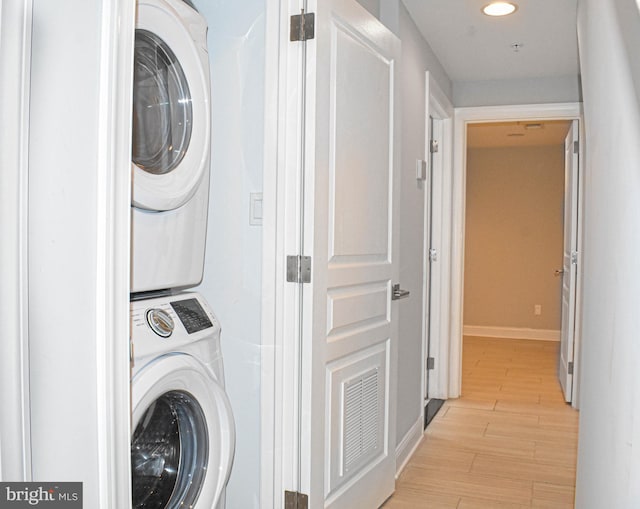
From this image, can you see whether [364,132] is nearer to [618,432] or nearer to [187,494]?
[187,494]

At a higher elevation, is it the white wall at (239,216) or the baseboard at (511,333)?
the white wall at (239,216)

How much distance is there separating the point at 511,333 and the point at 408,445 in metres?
4.22

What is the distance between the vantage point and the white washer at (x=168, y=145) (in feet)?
5.13

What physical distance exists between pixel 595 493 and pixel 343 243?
1.17 m

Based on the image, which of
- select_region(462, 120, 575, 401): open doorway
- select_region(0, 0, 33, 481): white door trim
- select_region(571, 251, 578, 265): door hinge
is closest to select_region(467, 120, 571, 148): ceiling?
select_region(462, 120, 575, 401): open doorway

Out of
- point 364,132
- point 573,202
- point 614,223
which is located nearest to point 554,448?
point 573,202

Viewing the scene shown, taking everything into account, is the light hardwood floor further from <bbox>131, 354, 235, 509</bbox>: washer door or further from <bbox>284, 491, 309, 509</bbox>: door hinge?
<bbox>131, 354, 235, 509</bbox>: washer door

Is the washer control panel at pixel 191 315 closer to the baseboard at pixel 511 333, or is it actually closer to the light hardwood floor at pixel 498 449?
the light hardwood floor at pixel 498 449

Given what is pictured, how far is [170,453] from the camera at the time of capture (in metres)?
1.70

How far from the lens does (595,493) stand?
1.35 meters

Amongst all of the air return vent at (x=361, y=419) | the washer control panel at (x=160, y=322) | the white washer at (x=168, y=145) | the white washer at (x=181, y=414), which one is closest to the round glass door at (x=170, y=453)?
the white washer at (x=181, y=414)

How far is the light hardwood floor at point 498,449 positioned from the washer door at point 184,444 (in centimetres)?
124

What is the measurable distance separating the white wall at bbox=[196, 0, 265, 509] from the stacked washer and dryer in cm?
25

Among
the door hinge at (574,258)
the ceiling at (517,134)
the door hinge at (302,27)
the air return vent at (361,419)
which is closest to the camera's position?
the door hinge at (302,27)
